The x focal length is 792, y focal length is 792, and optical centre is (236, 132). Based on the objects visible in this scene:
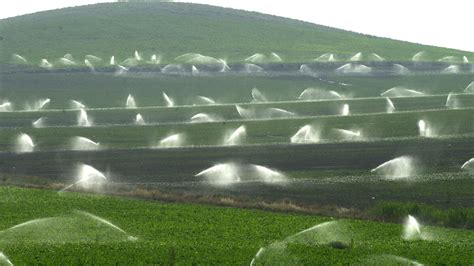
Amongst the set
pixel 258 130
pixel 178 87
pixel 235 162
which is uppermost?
pixel 235 162

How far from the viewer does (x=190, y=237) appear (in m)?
52.2

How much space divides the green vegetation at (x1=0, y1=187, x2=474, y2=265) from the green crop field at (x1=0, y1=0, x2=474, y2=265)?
0.18 m

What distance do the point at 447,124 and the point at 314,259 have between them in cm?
5847

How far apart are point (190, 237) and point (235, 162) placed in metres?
28.6

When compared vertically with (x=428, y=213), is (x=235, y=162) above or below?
below

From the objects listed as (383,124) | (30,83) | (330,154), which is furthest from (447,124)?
(30,83)

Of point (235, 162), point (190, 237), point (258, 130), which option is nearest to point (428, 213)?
point (190, 237)

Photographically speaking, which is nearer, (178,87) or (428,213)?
(428,213)

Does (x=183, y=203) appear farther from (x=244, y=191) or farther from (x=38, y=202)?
(x=38, y=202)

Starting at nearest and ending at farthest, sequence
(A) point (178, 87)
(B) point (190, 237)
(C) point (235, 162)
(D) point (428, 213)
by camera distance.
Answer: (B) point (190, 237) < (D) point (428, 213) < (C) point (235, 162) < (A) point (178, 87)

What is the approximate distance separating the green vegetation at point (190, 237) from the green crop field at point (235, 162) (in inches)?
7.1

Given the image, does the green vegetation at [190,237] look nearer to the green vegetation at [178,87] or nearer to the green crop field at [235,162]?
the green crop field at [235,162]

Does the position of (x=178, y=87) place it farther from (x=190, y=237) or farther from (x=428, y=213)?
(x=190, y=237)

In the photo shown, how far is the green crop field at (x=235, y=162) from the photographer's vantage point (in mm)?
50062
